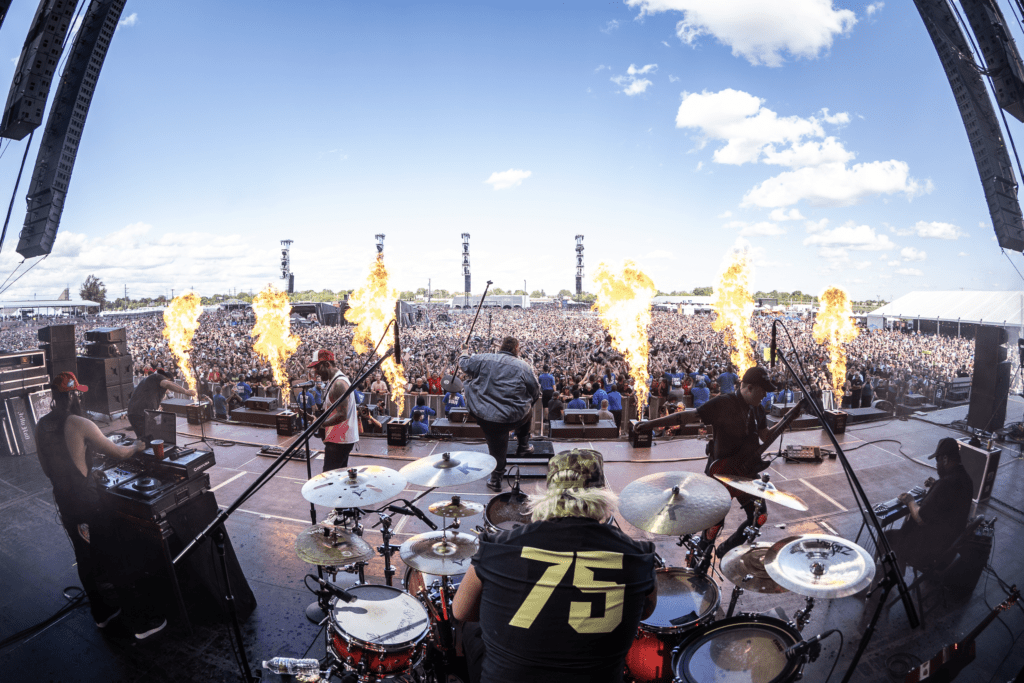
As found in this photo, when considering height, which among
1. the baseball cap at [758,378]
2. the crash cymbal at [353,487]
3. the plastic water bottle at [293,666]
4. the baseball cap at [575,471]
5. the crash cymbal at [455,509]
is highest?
the baseball cap at [758,378]

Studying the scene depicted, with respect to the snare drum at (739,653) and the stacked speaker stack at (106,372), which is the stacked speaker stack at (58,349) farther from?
the snare drum at (739,653)

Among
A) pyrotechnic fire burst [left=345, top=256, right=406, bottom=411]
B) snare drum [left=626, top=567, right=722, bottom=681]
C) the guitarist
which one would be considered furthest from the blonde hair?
pyrotechnic fire burst [left=345, top=256, right=406, bottom=411]

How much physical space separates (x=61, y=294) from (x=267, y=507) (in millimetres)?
3045

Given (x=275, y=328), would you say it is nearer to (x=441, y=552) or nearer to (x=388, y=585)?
(x=388, y=585)

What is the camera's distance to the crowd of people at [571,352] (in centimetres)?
536

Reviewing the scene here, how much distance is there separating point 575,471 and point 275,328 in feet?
39.5

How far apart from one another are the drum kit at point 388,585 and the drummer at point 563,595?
1.10 metres

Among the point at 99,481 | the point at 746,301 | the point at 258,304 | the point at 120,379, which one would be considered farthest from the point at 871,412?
the point at 258,304

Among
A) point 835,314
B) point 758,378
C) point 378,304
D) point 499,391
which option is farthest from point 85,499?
point 378,304

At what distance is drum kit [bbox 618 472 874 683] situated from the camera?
261 cm

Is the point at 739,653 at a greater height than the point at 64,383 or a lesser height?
lesser

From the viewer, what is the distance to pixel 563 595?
5.98ft

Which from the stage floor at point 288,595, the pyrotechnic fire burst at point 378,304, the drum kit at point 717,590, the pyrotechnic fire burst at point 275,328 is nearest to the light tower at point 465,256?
the pyrotechnic fire burst at point 378,304

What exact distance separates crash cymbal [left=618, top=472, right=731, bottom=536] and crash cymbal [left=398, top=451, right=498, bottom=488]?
1.20 meters
